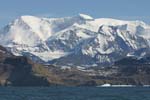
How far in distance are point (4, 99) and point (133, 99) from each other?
3336 centimetres

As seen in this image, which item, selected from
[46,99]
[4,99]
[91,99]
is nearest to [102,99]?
[91,99]

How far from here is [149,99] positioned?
557 ft

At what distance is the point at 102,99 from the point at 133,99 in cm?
825

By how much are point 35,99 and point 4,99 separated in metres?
7.46

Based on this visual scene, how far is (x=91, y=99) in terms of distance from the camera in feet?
561

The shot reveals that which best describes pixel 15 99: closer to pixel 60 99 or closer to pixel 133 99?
pixel 60 99

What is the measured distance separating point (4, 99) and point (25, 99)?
5.11 meters

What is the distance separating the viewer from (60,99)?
168000 millimetres

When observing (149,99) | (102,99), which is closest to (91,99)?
(102,99)

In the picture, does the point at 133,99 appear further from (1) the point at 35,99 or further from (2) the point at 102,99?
(1) the point at 35,99

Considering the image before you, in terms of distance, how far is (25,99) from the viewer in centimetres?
16388

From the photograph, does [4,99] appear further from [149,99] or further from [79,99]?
[149,99]

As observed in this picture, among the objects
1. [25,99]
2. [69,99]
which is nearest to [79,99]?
[69,99]

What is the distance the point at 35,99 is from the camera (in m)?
163
